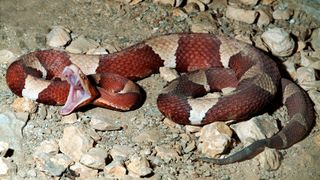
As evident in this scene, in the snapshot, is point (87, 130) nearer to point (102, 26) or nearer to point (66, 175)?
point (66, 175)

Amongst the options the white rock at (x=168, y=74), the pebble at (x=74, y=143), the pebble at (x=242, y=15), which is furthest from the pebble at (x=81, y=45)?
the pebble at (x=242, y=15)

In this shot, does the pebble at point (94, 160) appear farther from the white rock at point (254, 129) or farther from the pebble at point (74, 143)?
the white rock at point (254, 129)

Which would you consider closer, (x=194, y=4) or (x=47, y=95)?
(x=47, y=95)

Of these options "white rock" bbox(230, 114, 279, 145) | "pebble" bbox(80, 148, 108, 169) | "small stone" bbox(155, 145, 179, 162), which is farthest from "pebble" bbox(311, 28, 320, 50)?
"pebble" bbox(80, 148, 108, 169)

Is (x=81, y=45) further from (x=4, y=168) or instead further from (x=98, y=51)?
(x=4, y=168)

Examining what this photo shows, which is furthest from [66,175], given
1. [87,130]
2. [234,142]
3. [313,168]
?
[313,168]
